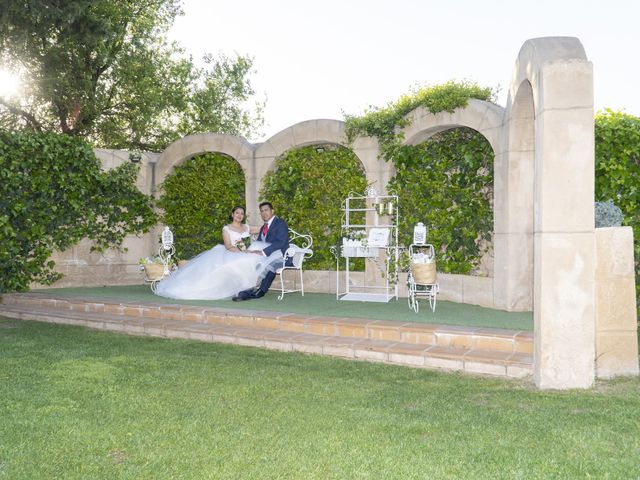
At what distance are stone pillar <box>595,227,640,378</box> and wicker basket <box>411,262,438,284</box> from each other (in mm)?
2153

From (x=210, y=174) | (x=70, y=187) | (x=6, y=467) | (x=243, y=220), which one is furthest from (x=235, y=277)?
(x=6, y=467)

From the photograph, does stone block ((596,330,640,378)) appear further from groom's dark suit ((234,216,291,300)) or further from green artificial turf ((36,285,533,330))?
groom's dark suit ((234,216,291,300))

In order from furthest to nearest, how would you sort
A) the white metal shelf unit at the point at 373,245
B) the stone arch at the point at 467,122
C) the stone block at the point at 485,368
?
the white metal shelf unit at the point at 373,245 < the stone arch at the point at 467,122 < the stone block at the point at 485,368

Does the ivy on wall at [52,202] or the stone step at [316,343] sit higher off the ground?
the ivy on wall at [52,202]

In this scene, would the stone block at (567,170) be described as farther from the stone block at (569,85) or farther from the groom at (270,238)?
the groom at (270,238)

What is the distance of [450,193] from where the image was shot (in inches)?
318

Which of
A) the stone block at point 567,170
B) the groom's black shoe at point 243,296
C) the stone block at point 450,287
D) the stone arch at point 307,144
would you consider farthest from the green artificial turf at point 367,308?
the stone arch at point 307,144

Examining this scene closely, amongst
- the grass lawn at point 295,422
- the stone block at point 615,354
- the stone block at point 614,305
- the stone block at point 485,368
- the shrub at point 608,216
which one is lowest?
the grass lawn at point 295,422

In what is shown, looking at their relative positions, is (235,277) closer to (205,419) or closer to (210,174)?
(210,174)

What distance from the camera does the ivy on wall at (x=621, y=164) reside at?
6586 millimetres

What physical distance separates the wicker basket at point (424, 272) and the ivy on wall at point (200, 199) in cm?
439

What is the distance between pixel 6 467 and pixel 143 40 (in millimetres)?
17805

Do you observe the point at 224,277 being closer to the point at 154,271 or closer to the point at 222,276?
the point at 222,276

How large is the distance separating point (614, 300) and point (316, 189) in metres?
5.26
